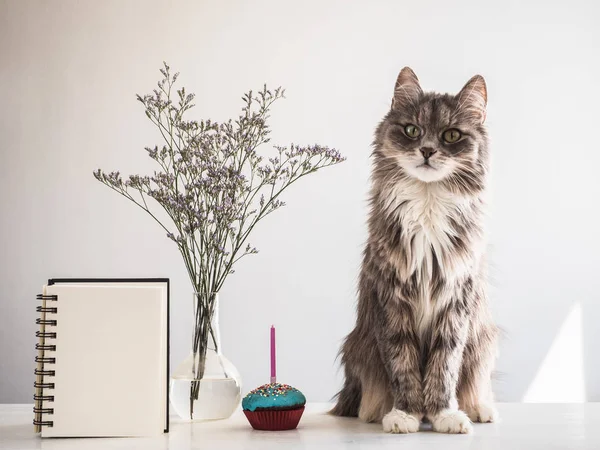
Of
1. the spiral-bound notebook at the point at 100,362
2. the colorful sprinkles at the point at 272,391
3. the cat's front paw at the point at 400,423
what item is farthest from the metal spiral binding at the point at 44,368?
the cat's front paw at the point at 400,423

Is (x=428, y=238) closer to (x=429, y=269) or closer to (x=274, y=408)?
(x=429, y=269)

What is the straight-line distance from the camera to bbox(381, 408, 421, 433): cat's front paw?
1183 millimetres

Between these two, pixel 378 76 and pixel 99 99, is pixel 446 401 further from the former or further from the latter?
pixel 99 99

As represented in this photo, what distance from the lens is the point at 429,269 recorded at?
4.17 ft

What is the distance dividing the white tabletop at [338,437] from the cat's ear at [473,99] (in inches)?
23.0

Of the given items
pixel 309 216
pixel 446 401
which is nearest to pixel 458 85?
pixel 309 216

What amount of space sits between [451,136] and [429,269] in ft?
0.85

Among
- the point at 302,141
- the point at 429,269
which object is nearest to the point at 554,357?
the point at 302,141

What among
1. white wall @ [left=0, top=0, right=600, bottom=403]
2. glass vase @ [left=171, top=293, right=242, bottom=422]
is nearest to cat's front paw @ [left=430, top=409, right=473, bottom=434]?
glass vase @ [left=171, top=293, right=242, bottom=422]

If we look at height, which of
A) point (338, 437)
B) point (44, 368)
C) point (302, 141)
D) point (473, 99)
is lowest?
point (338, 437)

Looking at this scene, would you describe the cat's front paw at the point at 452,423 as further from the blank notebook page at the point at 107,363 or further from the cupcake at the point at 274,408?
the blank notebook page at the point at 107,363

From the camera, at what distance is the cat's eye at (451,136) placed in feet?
4.25

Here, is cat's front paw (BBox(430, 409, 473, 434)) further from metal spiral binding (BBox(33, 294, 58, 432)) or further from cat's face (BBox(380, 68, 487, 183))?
metal spiral binding (BBox(33, 294, 58, 432))

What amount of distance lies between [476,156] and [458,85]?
7.17 ft
